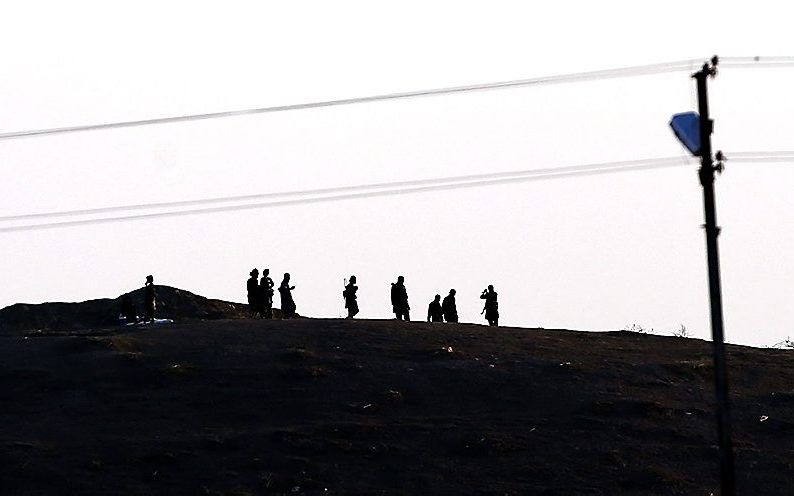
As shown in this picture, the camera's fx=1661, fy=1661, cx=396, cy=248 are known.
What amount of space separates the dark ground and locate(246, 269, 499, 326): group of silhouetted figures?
2.21m

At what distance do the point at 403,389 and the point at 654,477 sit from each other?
24.7 feet

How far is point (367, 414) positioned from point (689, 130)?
17.6 m

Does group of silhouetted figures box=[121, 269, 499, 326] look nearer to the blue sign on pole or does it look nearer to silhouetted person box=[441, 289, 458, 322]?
silhouetted person box=[441, 289, 458, 322]

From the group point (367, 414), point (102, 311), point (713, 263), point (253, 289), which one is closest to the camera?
point (713, 263)

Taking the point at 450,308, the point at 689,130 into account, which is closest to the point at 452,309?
the point at 450,308

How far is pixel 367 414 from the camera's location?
1603 inches

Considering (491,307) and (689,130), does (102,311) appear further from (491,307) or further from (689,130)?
(689,130)

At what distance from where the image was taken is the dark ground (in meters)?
37.0

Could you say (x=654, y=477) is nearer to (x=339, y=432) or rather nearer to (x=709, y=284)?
(x=339, y=432)

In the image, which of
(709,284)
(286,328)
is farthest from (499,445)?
(709,284)

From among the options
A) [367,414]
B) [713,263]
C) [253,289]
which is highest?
[253,289]

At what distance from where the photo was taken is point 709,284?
81.3ft

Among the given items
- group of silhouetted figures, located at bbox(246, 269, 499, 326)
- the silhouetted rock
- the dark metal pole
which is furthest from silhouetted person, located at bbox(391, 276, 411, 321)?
the dark metal pole

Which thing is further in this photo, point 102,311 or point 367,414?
point 102,311
